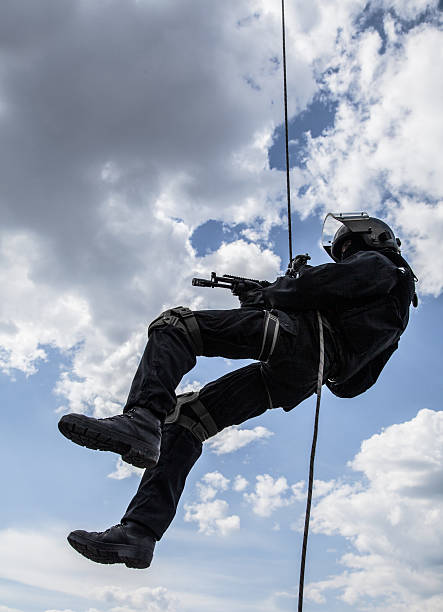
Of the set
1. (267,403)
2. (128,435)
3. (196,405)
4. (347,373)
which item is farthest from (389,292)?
(128,435)

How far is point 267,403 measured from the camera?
21.8 ft

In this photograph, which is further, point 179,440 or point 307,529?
point 179,440

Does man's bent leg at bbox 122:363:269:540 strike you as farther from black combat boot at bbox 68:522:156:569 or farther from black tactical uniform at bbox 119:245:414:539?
black combat boot at bbox 68:522:156:569

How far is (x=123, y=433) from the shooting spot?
4.85 meters

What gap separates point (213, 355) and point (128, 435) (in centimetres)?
133

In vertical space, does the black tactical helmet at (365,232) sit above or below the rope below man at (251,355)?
above

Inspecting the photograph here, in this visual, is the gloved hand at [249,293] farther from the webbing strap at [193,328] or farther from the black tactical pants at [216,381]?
the webbing strap at [193,328]

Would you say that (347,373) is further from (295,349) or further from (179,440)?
(179,440)

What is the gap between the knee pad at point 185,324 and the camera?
5.75 metres

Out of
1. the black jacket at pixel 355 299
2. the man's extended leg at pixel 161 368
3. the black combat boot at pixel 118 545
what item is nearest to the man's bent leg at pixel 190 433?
the black combat boot at pixel 118 545

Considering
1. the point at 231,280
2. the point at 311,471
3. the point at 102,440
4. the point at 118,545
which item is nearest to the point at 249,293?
the point at 231,280

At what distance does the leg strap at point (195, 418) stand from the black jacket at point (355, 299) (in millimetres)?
1355

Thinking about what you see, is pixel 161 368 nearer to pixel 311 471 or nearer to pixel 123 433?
pixel 123 433

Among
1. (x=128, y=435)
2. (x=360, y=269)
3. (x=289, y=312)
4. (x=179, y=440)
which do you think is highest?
(x=360, y=269)
